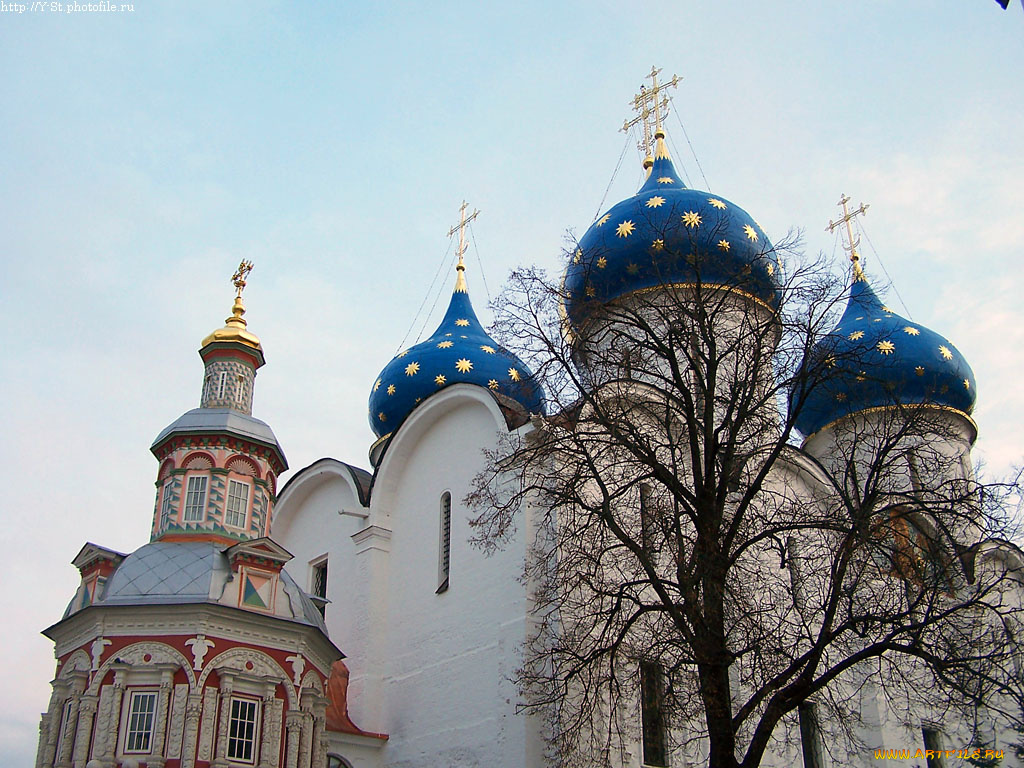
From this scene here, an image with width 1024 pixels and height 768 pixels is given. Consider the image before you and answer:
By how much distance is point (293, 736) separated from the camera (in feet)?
35.4

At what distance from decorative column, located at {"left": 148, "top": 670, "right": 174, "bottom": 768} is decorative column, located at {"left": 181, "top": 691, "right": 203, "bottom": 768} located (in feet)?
0.65

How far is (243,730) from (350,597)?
162 inches

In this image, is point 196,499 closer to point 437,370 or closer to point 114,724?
point 114,724

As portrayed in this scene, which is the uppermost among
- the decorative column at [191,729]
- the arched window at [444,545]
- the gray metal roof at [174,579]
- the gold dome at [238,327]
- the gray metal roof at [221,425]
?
the gold dome at [238,327]

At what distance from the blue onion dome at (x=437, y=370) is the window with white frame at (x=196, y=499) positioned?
5077 mm

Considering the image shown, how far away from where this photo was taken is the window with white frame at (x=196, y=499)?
478 inches

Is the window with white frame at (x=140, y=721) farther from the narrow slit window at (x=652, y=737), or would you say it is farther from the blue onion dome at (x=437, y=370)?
the blue onion dome at (x=437, y=370)

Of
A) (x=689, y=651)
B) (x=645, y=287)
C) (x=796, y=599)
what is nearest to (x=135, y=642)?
(x=689, y=651)

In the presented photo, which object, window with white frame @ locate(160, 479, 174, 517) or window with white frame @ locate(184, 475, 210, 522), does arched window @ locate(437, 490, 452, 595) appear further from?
window with white frame @ locate(160, 479, 174, 517)

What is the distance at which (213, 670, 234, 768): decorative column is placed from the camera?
10.1 metres

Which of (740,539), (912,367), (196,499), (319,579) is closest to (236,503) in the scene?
(196,499)

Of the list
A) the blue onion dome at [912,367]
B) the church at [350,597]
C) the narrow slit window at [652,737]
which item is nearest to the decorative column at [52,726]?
the church at [350,597]

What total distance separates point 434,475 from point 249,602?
12.6 feet

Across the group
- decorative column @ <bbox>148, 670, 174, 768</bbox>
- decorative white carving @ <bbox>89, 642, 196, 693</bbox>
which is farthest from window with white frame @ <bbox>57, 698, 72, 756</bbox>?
decorative column @ <bbox>148, 670, 174, 768</bbox>
